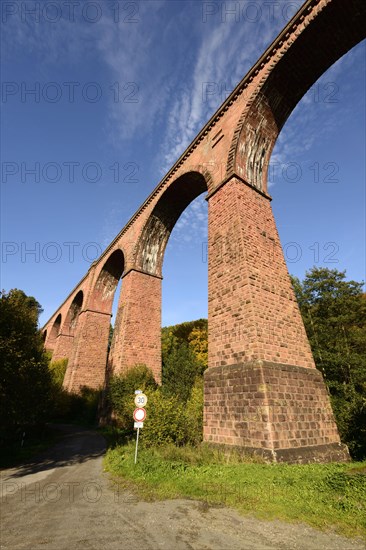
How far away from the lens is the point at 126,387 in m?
13.5

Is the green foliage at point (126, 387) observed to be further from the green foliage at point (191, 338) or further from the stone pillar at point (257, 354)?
the green foliage at point (191, 338)

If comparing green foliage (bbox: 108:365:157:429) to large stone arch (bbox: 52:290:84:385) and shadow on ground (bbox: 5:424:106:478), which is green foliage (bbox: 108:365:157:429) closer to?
shadow on ground (bbox: 5:424:106:478)

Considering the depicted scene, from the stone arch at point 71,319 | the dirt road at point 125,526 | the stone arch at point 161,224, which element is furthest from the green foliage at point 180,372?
the stone arch at point 71,319

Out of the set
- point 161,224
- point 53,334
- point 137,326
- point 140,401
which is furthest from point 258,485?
point 53,334

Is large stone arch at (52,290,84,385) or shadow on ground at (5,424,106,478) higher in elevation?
large stone arch at (52,290,84,385)

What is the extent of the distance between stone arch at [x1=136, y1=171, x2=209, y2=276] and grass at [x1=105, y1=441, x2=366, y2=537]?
1214 cm

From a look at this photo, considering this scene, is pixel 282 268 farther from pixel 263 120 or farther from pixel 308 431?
pixel 263 120

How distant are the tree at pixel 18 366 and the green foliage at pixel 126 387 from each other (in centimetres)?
328

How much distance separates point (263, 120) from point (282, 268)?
614 cm

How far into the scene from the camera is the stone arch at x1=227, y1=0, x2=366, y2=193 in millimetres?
9267

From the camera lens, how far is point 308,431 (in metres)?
6.70

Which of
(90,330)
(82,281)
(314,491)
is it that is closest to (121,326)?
(90,330)

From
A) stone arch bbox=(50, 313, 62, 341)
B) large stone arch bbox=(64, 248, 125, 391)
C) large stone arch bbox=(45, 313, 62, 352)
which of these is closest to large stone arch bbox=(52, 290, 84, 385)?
large stone arch bbox=(45, 313, 62, 352)

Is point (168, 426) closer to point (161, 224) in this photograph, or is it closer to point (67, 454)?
point (67, 454)
